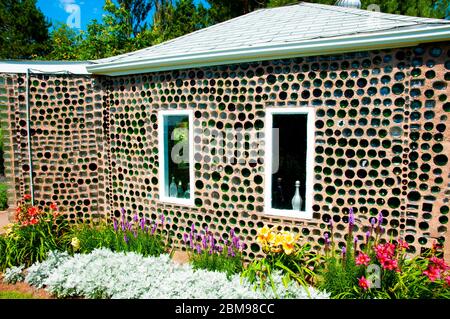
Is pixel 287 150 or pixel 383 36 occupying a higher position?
pixel 383 36

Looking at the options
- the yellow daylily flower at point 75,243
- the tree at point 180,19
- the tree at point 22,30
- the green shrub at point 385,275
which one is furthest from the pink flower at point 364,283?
the tree at point 22,30

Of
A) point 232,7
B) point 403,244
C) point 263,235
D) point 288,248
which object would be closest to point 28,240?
point 263,235

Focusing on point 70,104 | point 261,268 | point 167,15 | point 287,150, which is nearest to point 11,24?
point 167,15

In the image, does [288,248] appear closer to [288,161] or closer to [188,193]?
[188,193]

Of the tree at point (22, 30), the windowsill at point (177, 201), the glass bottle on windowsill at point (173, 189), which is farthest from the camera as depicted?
the tree at point (22, 30)

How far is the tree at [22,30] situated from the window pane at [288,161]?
17.8m

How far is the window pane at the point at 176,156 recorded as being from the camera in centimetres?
507

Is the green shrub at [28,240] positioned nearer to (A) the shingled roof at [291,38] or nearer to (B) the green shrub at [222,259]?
(B) the green shrub at [222,259]

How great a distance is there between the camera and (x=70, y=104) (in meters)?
5.41

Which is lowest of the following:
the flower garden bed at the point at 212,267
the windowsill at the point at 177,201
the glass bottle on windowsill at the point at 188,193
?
the flower garden bed at the point at 212,267
